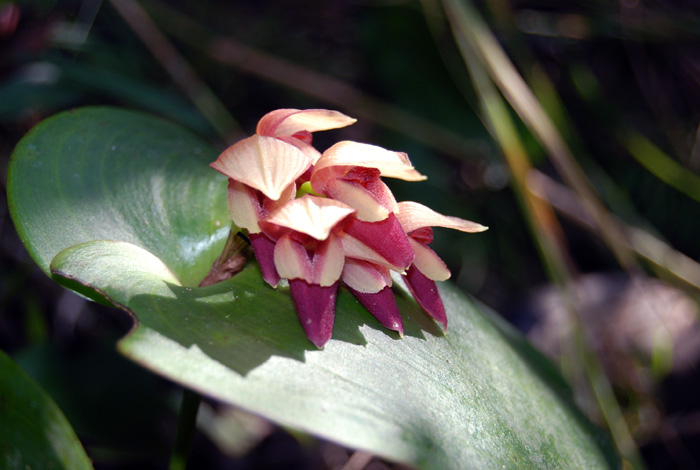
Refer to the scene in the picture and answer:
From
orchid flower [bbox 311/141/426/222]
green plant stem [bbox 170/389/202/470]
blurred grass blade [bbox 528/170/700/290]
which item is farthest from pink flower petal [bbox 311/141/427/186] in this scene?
blurred grass blade [bbox 528/170/700/290]

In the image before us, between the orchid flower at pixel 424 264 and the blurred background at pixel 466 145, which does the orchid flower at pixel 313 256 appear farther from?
the blurred background at pixel 466 145

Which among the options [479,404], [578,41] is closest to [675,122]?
[578,41]

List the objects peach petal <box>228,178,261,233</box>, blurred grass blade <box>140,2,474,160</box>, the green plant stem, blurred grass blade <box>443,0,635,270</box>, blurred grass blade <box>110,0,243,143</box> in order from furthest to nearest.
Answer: blurred grass blade <box>140,2,474,160</box> → blurred grass blade <box>110,0,243,143</box> → blurred grass blade <box>443,0,635,270</box> → the green plant stem → peach petal <box>228,178,261,233</box>

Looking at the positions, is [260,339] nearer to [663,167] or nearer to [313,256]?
[313,256]

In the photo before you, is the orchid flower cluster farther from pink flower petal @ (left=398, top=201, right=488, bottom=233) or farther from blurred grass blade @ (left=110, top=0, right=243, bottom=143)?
blurred grass blade @ (left=110, top=0, right=243, bottom=143)

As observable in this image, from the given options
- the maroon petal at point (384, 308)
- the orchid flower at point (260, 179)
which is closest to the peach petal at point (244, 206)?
the orchid flower at point (260, 179)

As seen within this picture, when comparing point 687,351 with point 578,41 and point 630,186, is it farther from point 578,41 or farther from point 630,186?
point 578,41
